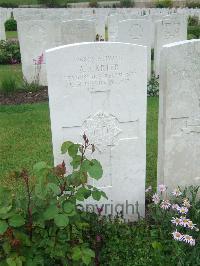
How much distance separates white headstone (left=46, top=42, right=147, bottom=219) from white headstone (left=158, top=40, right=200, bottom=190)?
0.60 feet

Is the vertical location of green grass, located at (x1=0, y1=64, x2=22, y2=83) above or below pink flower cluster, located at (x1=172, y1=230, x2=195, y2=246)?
above

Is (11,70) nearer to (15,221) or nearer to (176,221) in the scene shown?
(176,221)

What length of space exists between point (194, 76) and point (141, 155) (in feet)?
2.78

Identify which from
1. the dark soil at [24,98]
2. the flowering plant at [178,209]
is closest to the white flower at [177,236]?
the flowering plant at [178,209]

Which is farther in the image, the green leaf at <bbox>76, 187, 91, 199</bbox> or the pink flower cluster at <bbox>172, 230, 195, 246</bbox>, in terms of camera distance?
the pink flower cluster at <bbox>172, 230, 195, 246</bbox>

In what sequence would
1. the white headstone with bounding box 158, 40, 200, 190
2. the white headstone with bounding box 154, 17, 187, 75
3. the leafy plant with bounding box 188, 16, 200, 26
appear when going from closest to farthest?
1. the white headstone with bounding box 158, 40, 200, 190
2. the white headstone with bounding box 154, 17, 187, 75
3. the leafy plant with bounding box 188, 16, 200, 26

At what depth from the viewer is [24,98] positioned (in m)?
8.44

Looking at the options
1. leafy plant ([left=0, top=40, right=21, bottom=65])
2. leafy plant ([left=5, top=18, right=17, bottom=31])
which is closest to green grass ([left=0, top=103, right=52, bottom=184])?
leafy plant ([left=0, top=40, right=21, bottom=65])

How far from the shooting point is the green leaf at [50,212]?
110 inches

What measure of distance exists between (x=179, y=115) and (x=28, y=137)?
321 cm

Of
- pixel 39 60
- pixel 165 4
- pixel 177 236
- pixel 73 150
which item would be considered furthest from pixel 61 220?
pixel 165 4

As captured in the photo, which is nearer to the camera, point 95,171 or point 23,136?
point 95,171

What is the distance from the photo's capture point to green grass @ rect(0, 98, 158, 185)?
5.39 meters

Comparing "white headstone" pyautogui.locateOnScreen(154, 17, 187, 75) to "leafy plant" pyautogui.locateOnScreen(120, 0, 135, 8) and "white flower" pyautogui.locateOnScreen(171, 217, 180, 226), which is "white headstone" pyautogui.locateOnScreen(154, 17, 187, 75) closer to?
"white flower" pyautogui.locateOnScreen(171, 217, 180, 226)
